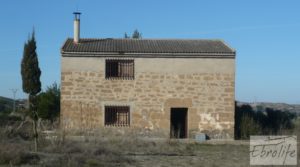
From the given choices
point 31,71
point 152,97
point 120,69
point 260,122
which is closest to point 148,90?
point 152,97

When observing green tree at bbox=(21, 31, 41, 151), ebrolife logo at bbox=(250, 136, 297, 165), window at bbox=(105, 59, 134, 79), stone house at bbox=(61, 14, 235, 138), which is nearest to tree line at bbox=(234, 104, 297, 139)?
stone house at bbox=(61, 14, 235, 138)

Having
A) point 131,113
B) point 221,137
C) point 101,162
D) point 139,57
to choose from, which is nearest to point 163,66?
point 139,57

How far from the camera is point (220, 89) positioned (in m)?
28.8

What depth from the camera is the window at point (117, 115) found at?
28.6m

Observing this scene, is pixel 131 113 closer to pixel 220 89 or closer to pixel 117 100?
pixel 117 100

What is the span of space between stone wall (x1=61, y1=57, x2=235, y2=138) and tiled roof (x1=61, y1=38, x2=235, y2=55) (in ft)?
2.37

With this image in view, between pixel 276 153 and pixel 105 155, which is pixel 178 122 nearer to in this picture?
pixel 105 155

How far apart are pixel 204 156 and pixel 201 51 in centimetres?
1067

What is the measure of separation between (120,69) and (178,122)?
4641 millimetres

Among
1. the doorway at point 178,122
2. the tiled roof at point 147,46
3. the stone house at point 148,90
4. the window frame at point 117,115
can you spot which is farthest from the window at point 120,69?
the doorway at point 178,122

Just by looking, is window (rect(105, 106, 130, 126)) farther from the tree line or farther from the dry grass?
the tree line

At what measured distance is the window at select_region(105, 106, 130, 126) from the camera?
28641 millimetres

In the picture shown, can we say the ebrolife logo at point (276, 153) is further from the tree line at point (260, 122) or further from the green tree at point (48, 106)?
the green tree at point (48, 106)

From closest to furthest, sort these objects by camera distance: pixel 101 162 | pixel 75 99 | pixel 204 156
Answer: pixel 101 162
pixel 204 156
pixel 75 99
